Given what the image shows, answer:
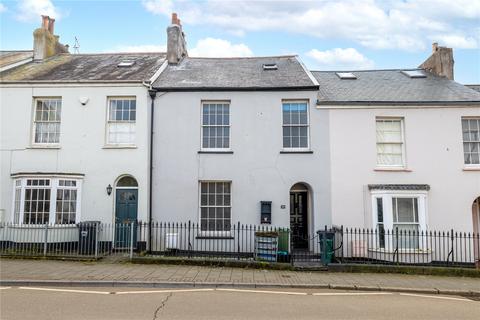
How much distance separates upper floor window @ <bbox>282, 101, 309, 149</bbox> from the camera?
14.5m

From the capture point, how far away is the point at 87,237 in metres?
12.9

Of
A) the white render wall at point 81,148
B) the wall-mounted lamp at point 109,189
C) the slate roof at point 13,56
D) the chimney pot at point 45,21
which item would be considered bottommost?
the wall-mounted lamp at point 109,189

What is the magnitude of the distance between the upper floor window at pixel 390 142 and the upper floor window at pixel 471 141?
2421mm

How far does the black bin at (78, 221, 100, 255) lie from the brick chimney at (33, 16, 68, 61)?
9.82 m

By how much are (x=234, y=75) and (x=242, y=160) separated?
4068 millimetres

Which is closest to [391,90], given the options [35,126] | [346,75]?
[346,75]

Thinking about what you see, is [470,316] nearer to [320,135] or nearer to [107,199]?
[320,135]

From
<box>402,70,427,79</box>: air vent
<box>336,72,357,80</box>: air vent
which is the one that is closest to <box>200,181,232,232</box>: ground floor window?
<box>336,72,357,80</box>: air vent

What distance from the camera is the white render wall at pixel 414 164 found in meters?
13.8

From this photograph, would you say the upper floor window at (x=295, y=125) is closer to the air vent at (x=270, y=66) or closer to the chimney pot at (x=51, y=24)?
the air vent at (x=270, y=66)

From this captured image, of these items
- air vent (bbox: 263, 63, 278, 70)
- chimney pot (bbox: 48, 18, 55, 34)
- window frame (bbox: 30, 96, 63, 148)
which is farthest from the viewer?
chimney pot (bbox: 48, 18, 55, 34)

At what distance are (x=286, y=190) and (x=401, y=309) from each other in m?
7.00

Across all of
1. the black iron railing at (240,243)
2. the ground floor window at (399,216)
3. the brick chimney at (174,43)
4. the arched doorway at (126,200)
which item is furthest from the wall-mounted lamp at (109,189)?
the ground floor window at (399,216)

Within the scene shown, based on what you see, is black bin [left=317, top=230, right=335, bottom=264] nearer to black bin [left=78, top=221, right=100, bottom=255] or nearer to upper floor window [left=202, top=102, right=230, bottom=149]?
upper floor window [left=202, top=102, right=230, bottom=149]
